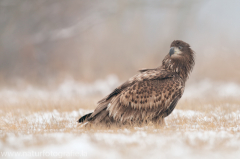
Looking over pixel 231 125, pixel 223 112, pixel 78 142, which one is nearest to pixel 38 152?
pixel 78 142

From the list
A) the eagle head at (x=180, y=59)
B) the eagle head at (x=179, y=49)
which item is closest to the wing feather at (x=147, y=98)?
the eagle head at (x=180, y=59)

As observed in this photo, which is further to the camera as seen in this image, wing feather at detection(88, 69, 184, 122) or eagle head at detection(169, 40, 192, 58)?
eagle head at detection(169, 40, 192, 58)

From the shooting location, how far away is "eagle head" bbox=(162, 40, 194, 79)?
24.1 feet

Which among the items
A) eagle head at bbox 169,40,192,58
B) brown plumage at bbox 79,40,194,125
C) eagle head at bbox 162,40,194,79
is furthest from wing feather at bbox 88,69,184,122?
eagle head at bbox 169,40,192,58

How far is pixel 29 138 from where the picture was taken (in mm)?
5305

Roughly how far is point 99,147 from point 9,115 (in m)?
6.20

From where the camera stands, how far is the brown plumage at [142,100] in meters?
6.74

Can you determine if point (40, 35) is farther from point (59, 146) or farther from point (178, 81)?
point (59, 146)

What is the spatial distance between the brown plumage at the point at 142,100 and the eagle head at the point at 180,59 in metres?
0.29

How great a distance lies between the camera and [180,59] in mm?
7379

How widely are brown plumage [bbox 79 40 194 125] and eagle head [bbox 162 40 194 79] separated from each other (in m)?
0.29

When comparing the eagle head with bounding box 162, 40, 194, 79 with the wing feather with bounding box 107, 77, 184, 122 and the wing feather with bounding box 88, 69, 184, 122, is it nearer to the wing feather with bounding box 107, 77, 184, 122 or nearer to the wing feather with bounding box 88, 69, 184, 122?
the wing feather with bounding box 88, 69, 184, 122

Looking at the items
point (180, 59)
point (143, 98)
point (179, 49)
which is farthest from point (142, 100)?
point (179, 49)

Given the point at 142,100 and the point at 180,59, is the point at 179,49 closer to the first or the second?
the point at 180,59
